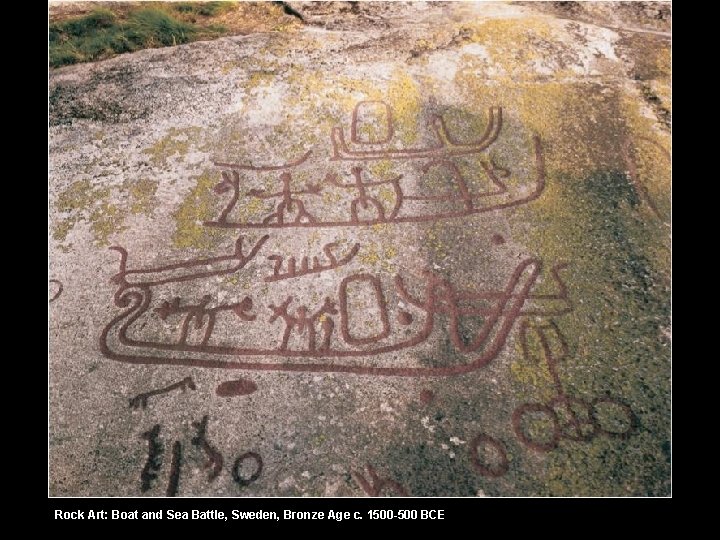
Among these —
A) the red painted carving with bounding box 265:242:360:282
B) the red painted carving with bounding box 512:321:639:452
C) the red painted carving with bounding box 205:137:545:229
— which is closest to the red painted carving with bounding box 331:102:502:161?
the red painted carving with bounding box 205:137:545:229

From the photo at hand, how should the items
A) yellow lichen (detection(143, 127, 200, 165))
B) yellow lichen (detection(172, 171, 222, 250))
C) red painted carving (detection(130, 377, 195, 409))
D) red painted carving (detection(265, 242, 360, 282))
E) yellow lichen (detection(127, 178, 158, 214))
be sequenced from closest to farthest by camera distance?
1. red painted carving (detection(130, 377, 195, 409))
2. red painted carving (detection(265, 242, 360, 282))
3. yellow lichen (detection(172, 171, 222, 250))
4. yellow lichen (detection(127, 178, 158, 214))
5. yellow lichen (detection(143, 127, 200, 165))

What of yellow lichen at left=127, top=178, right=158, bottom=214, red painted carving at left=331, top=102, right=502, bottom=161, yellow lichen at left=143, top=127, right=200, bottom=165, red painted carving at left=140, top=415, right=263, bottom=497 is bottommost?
red painted carving at left=140, top=415, right=263, bottom=497

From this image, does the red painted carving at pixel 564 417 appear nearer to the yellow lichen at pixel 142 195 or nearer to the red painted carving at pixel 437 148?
the red painted carving at pixel 437 148

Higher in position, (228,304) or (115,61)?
(115,61)

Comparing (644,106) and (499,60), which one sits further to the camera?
(499,60)

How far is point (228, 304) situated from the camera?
14.0 feet

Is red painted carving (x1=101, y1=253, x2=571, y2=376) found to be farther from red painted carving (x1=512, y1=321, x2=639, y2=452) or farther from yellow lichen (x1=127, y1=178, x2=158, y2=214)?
yellow lichen (x1=127, y1=178, x2=158, y2=214)

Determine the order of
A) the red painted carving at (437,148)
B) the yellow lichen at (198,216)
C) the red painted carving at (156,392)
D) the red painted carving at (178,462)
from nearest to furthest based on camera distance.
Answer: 1. the red painted carving at (178,462)
2. the red painted carving at (156,392)
3. the yellow lichen at (198,216)
4. the red painted carving at (437,148)

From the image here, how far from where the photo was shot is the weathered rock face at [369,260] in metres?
3.54

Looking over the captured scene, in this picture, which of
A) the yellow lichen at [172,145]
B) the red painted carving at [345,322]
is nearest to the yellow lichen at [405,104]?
the red painted carving at [345,322]

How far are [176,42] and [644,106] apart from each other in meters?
5.14

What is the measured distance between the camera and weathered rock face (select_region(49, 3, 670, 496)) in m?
3.54

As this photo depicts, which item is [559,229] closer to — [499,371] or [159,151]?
[499,371]
